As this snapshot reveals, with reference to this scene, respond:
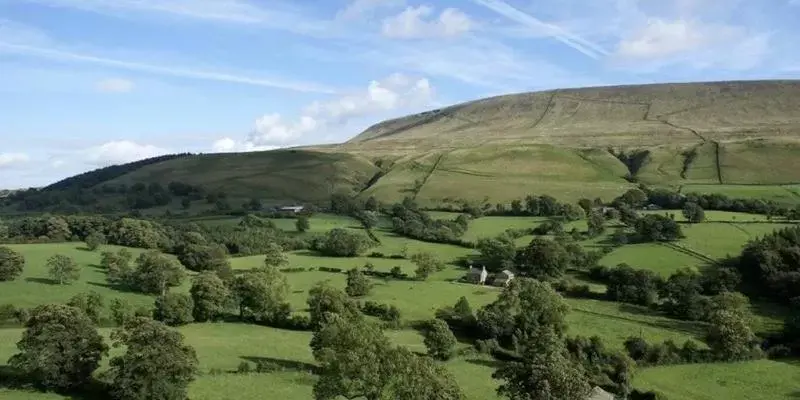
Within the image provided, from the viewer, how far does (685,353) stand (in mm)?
60500

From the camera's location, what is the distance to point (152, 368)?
43.3m

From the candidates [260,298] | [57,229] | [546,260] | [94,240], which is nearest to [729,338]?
[546,260]

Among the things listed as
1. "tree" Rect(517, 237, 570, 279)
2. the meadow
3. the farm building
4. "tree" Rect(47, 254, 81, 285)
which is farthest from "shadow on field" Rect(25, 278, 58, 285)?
"tree" Rect(517, 237, 570, 279)

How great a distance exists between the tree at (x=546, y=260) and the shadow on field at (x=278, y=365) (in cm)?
4145

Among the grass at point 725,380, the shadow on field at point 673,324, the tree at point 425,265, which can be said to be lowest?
the grass at point 725,380

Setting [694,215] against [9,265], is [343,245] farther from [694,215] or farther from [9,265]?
[694,215]

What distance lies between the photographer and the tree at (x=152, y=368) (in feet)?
142

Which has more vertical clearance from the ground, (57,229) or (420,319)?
(57,229)

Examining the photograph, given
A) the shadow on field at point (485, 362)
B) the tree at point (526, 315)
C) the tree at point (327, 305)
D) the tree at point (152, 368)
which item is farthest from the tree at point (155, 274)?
the shadow on field at point (485, 362)

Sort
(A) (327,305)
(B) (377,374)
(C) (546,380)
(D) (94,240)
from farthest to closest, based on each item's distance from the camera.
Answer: (D) (94,240) < (A) (327,305) < (B) (377,374) < (C) (546,380)

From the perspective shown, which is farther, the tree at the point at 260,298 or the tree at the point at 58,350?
the tree at the point at 260,298

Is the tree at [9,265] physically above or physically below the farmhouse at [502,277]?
above

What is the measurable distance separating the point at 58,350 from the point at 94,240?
6254 centimetres

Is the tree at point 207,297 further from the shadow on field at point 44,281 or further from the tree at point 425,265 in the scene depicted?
the tree at point 425,265
